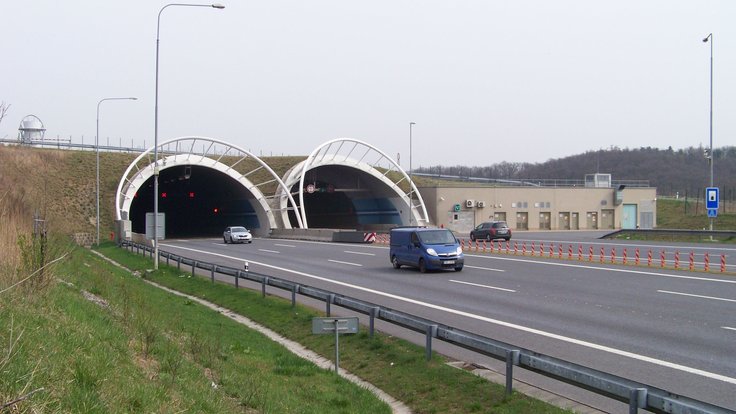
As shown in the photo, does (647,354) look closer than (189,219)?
Yes

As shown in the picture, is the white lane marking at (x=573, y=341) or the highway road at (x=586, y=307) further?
the highway road at (x=586, y=307)

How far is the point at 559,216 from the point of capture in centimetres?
7275

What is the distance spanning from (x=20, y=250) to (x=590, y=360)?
9084 millimetres

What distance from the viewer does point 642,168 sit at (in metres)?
124

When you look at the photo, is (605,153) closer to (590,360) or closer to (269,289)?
(269,289)

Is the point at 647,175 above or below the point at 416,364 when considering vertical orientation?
above

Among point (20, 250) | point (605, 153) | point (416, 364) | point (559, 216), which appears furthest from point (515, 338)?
point (605, 153)

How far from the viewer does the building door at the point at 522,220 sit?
71.7 metres

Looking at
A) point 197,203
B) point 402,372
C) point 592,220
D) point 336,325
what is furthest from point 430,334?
point 197,203

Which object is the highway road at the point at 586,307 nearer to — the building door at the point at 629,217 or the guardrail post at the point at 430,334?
the guardrail post at the point at 430,334

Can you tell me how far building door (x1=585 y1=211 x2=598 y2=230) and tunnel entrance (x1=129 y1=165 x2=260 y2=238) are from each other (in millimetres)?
33740

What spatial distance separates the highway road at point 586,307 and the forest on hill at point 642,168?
75866 mm

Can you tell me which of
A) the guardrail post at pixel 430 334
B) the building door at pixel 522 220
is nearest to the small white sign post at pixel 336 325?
the guardrail post at pixel 430 334

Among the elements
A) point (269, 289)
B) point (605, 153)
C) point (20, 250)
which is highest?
point (605, 153)
